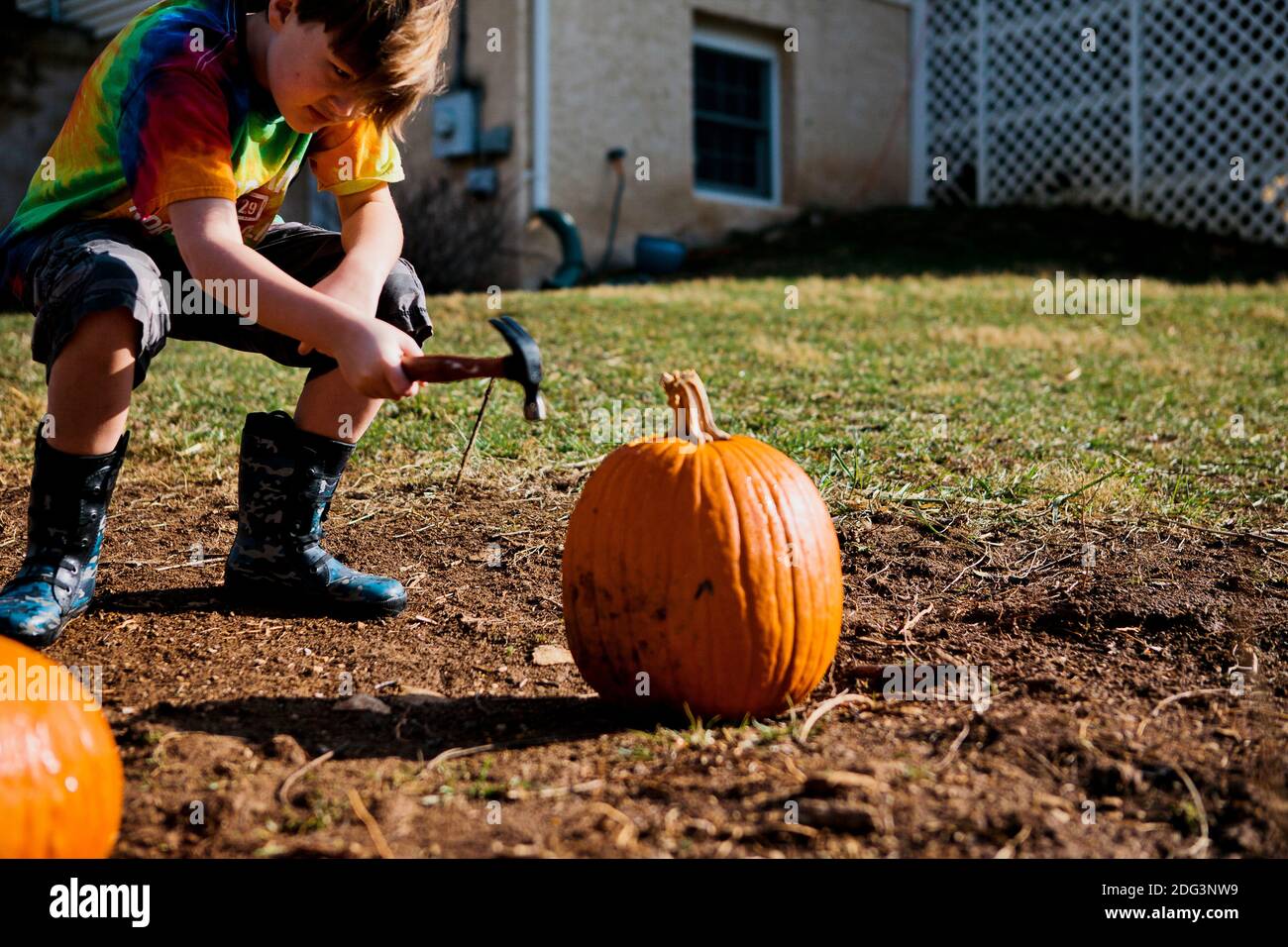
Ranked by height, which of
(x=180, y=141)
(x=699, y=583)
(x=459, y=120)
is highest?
(x=459, y=120)

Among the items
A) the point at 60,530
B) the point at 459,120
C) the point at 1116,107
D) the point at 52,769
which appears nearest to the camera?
the point at 52,769

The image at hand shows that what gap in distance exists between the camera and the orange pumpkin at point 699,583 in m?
2.13

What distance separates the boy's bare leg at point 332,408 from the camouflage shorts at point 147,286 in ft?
0.15

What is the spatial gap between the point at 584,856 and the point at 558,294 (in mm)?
6933

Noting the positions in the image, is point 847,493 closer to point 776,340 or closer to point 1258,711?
point 1258,711

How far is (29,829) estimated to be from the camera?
5.09 feet

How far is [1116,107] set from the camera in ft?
41.3

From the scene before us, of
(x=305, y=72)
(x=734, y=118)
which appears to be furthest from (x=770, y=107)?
(x=305, y=72)

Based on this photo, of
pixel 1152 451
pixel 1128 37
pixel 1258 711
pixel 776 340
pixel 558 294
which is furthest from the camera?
pixel 1128 37

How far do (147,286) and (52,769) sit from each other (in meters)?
1.08

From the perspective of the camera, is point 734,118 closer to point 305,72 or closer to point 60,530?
point 305,72

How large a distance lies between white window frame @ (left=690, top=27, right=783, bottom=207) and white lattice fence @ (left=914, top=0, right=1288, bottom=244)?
208cm

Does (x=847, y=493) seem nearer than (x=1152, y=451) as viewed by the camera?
Yes
